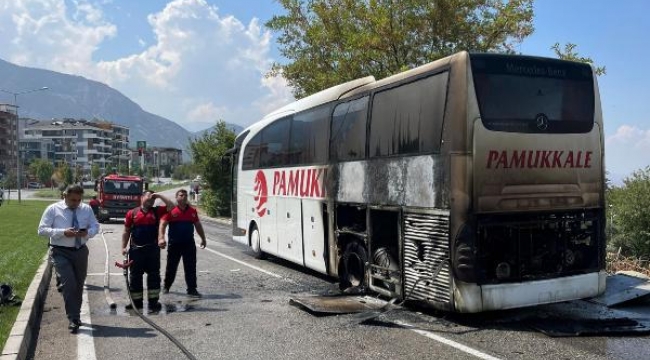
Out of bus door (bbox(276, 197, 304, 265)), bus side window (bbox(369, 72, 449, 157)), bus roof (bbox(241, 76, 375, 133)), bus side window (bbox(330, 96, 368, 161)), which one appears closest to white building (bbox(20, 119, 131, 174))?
bus roof (bbox(241, 76, 375, 133))

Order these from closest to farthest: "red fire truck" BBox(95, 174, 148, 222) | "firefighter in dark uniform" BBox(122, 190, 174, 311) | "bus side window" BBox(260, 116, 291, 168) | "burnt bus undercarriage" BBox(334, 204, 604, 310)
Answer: "burnt bus undercarriage" BBox(334, 204, 604, 310) < "firefighter in dark uniform" BBox(122, 190, 174, 311) < "bus side window" BBox(260, 116, 291, 168) < "red fire truck" BBox(95, 174, 148, 222)

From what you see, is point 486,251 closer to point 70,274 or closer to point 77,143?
point 70,274

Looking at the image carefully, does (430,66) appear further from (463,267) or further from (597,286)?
(597,286)

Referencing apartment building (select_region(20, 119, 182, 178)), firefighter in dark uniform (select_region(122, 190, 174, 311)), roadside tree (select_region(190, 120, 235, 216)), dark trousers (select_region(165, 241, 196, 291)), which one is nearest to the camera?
firefighter in dark uniform (select_region(122, 190, 174, 311))

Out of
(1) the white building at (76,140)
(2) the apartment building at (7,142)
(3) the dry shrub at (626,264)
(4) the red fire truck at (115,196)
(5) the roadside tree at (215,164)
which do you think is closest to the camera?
(3) the dry shrub at (626,264)

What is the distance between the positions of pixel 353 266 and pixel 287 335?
2699mm

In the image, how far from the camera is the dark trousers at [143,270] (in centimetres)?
863

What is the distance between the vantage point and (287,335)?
6918mm

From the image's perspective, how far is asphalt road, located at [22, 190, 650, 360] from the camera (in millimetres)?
6098

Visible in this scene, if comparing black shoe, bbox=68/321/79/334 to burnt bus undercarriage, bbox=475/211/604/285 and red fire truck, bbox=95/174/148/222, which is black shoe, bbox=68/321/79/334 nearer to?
burnt bus undercarriage, bbox=475/211/604/285

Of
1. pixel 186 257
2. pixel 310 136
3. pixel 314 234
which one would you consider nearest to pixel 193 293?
pixel 186 257

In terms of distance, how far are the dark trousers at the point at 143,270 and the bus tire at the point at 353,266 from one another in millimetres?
2898

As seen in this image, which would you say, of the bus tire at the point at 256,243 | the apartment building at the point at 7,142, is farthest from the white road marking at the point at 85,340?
the apartment building at the point at 7,142

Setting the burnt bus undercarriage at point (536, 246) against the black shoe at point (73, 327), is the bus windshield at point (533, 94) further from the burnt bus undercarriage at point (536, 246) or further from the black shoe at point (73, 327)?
the black shoe at point (73, 327)
